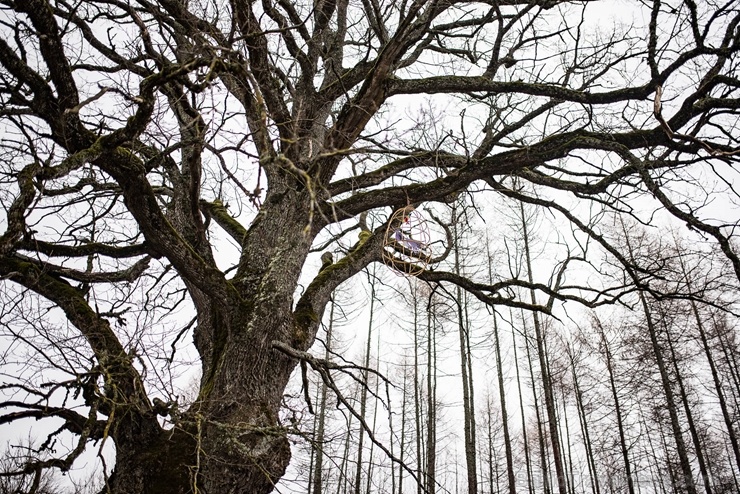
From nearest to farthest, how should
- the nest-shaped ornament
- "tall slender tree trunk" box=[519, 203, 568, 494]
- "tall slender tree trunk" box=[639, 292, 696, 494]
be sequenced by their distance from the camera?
the nest-shaped ornament
"tall slender tree trunk" box=[639, 292, 696, 494]
"tall slender tree trunk" box=[519, 203, 568, 494]

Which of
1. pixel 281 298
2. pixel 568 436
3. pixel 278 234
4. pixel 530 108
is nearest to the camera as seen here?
pixel 281 298

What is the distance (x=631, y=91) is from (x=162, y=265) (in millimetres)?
4992

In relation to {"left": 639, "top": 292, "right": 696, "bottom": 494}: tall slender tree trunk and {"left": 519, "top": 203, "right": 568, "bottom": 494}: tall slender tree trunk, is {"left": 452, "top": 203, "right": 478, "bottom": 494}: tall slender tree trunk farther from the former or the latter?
{"left": 639, "top": 292, "right": 696, "bottom": 494}: tall slender tree trunk

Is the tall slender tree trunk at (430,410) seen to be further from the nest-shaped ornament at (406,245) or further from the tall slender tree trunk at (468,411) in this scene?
the nest-shaped ornament at (406,245)

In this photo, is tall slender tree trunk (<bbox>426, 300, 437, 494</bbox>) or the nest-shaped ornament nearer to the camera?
the nest-shaped ornament

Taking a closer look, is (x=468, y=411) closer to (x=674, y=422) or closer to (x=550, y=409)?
(x=550, y=409)

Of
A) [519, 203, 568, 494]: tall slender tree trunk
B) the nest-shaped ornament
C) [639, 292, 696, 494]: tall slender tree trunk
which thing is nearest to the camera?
the nest-shaped ornament

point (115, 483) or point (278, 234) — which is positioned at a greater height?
point (278, 234)

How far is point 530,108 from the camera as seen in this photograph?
456 centimetres

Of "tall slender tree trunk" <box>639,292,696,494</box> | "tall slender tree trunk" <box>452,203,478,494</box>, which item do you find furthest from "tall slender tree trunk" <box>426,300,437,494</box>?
"tall slender tree trunk" <box>639,292,696,494</box>

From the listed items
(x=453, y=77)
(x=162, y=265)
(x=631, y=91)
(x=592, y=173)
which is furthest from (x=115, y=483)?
(x=631, y=91)

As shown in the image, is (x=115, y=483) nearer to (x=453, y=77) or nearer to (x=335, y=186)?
(x=335, y=186)

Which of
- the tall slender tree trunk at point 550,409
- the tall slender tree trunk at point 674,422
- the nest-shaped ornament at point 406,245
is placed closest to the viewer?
the nest-shaped ornament at point 406,245

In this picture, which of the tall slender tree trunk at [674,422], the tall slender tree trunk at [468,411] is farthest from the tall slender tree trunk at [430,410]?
the tall slender tree trunk at [674,422]
